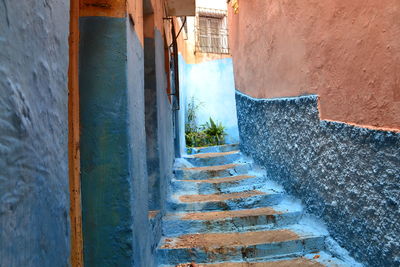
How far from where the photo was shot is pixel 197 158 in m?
5.45

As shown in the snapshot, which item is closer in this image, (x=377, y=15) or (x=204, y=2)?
(x=377, y=15)

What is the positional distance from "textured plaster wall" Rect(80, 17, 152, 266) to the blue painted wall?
7.86 meters

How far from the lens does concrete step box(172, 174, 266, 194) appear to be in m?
4.31

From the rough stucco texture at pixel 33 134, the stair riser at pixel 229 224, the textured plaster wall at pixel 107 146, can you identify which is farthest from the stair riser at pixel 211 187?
the rough stucco texture at pixel 33 134

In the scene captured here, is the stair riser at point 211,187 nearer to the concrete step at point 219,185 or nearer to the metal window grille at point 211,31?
the concrete step at point 219,185

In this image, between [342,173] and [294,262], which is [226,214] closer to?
[294,262]

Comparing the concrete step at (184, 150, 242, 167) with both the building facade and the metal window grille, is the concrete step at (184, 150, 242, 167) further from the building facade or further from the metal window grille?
the metal window grille

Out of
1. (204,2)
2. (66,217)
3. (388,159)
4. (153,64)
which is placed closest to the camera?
(66,217)

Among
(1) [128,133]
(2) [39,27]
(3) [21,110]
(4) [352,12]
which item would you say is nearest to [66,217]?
(3) [21,110]

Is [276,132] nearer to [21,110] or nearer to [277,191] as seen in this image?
[277,191]

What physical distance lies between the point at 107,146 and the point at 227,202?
2335mm

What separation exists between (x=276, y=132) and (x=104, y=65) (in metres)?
2.78

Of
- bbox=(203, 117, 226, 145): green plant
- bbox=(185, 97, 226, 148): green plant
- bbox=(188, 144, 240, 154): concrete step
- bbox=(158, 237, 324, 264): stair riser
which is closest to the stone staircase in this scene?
bbox=(158, 237, 324, 264): stair riser

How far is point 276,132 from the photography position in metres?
4.16
